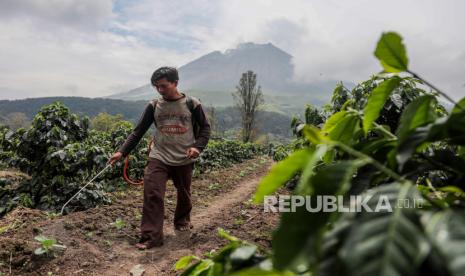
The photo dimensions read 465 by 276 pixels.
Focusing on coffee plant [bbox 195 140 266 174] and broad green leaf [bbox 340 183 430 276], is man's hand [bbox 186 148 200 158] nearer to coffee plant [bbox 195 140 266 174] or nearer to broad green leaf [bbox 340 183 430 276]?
broad green leaf [bbox 340 183 430 276]

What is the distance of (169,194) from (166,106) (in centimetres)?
347

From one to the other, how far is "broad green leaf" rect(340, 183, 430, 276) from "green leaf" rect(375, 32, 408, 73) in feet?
0.94

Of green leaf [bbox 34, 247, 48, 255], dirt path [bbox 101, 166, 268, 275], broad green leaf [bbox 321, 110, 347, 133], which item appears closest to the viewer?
broad green leaf [bbox 321, 110, 347, 133]

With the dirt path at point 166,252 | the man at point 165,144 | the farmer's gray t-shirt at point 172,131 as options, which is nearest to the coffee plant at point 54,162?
the dirt path at point 166,252

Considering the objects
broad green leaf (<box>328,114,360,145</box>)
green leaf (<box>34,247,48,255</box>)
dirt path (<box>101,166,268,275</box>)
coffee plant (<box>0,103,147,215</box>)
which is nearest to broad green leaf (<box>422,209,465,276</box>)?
broad green leaf (<box>328,114,360,145</box>)

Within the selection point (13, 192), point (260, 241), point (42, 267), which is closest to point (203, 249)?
point (260, 241)

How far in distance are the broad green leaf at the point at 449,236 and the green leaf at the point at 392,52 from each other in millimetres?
314

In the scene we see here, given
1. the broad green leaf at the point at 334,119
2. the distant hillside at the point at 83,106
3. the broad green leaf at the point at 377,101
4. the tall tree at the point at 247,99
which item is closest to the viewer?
the broad green leaf at the point at 377,101

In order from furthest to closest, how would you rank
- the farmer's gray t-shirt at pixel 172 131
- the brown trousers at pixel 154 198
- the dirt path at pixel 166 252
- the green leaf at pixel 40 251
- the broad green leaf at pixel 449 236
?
1. the farmer's gray t-shirt at pixel 172 131
2. the brown trousers at pixel 154 198
3. the dirt path at pixel 166 252
4. the green leaf at pixel 40 251
5. the broad green leaf at pixel 449 236

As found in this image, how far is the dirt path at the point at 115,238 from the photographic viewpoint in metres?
3.56

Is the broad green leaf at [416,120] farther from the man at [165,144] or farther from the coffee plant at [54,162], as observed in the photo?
the coffee plant at [54,162]

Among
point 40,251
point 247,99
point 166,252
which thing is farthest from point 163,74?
point 247,99

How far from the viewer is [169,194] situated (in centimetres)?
750

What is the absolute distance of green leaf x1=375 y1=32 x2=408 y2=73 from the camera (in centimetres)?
67
